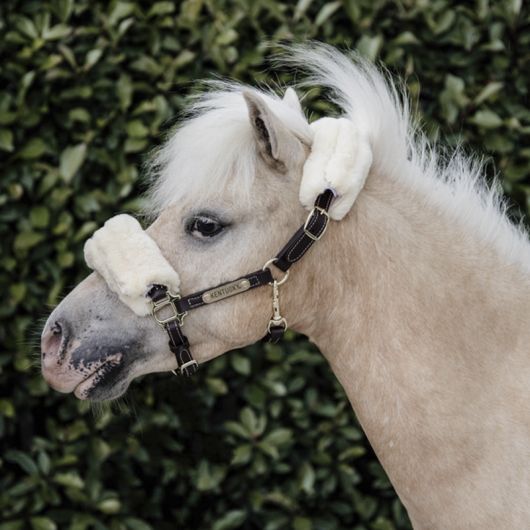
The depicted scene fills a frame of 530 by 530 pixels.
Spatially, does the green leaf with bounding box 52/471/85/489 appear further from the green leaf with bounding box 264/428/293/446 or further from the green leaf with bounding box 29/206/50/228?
the green leaf with bounding box 29/206/50/228

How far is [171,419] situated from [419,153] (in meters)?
1.73

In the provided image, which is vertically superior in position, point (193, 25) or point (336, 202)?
point (336, 202)

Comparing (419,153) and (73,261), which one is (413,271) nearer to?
(419,153)

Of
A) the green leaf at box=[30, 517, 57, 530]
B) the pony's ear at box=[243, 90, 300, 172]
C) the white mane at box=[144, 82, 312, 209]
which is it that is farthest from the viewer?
the green leaf at box=[30, 517, 57, 530]

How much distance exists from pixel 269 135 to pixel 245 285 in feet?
1.11

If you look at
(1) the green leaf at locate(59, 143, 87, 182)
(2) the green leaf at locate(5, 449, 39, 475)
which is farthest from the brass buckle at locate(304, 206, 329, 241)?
(2) the green leaf at locate(5, 449, 39, 475)

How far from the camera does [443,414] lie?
169 cm

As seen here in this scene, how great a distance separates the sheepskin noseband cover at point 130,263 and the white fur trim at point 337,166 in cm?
36

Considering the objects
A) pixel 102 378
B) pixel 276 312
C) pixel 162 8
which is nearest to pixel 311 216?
pixel 276 312

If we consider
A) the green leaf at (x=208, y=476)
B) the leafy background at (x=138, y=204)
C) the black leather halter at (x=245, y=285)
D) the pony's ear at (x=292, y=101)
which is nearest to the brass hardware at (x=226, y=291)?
the black leather halter at (x=245, y=285)

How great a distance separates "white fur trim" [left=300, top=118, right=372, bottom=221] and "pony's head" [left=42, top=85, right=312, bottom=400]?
0.04 metres

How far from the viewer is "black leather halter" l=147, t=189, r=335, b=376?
170 centimetres

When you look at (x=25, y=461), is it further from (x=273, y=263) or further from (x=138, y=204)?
(x=273, y=263)

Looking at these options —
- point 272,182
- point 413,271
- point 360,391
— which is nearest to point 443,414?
point 360,391
